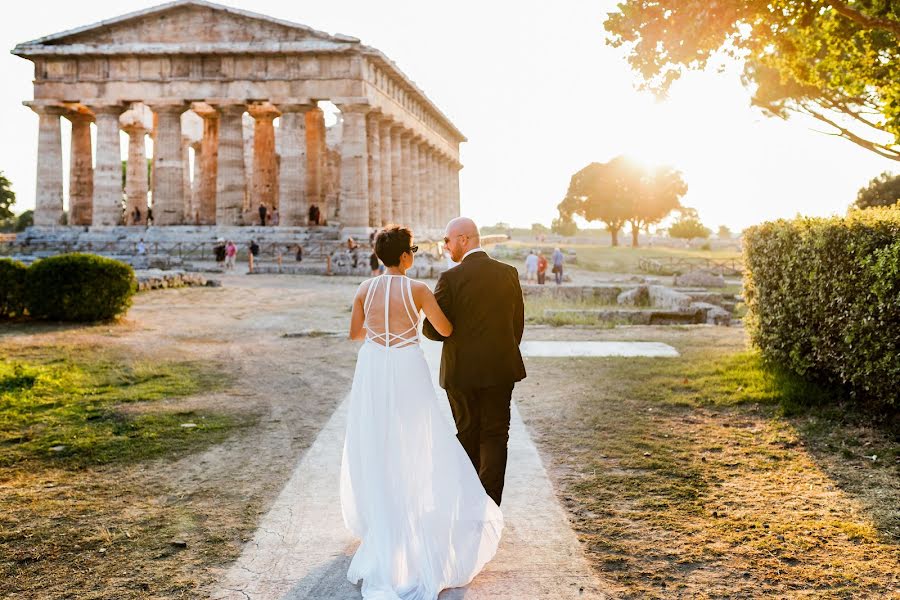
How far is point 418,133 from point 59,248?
26755 mm

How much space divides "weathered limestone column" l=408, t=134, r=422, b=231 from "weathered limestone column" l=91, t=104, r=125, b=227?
19564 mm

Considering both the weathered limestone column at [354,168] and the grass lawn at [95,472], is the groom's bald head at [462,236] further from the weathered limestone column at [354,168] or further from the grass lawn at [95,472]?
the weathered limestone column at [354,168]

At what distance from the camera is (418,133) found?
5862 centimetres

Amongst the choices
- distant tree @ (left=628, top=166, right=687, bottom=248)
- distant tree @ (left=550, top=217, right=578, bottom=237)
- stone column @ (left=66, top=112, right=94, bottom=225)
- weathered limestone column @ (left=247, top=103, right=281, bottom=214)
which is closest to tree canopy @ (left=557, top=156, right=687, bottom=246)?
distant tree @ (left=628, top=166, right=687, bottom=248)

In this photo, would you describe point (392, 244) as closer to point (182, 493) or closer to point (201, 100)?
point (182, 493)

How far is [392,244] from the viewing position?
15.1 ft

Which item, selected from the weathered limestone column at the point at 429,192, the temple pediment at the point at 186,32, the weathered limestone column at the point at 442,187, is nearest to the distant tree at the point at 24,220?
the weathered limestone column at the point at 442,187

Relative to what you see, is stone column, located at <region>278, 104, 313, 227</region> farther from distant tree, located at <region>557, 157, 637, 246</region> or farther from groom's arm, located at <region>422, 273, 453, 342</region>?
distant tree, located at <region>557, 157, 637, 246</region>

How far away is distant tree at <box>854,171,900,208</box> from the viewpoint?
182 feet

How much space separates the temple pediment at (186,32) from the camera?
42.5 meters

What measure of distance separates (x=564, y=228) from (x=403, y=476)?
108606mm

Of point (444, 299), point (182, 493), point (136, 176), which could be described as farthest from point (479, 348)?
point (136, 176)

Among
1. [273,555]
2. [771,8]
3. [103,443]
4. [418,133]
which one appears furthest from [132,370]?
[418,133]

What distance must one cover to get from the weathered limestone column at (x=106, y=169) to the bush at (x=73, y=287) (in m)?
30.1
